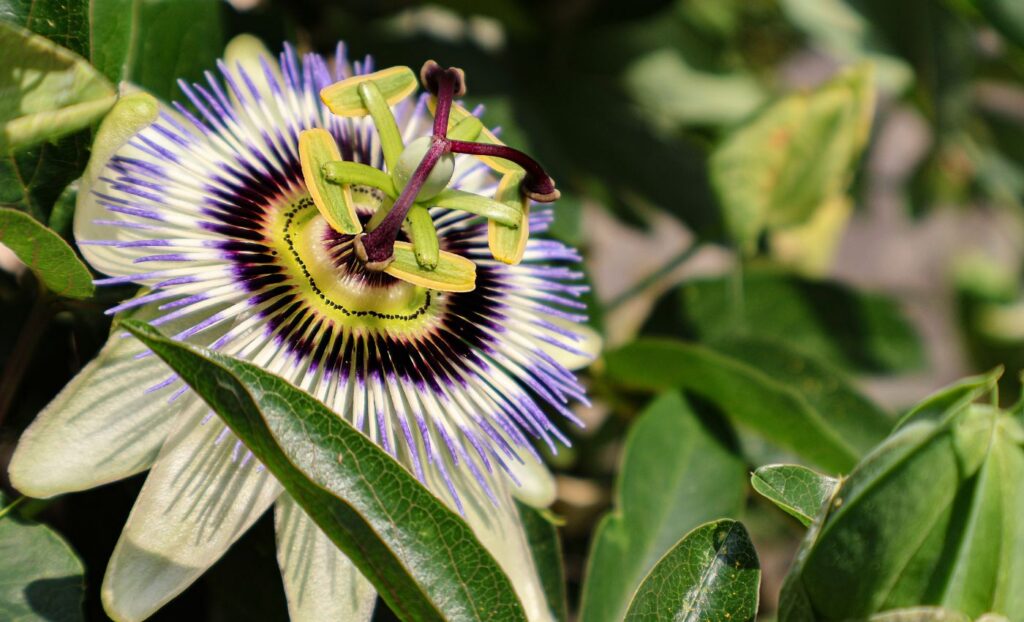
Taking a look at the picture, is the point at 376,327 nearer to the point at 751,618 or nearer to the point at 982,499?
the point at 751,618

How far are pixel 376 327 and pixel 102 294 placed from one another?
0.86 feet

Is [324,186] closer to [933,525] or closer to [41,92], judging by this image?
[41,92]

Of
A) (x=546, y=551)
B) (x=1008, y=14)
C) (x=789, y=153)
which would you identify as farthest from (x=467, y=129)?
(x=1008, y=14)

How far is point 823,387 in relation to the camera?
139 cm

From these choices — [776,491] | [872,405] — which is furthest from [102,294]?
[872,405]

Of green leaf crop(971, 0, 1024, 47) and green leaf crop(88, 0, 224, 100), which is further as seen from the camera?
green leaf crop(971, 0, 1024, 47)

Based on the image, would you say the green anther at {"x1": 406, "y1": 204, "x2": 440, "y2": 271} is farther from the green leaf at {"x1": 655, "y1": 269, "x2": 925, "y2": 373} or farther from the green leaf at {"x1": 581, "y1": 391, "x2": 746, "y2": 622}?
the green leaf at {"x1": 655, "y1": 269, "x2": 925, "y2": 373}

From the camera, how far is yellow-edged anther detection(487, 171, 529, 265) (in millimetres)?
1007

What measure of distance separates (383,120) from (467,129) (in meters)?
0.08

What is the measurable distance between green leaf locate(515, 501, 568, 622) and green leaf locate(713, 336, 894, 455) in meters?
0.41

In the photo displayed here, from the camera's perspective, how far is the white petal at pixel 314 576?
0.87 m

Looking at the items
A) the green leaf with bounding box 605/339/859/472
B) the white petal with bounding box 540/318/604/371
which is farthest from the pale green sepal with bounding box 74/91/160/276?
the green leaf with bounding box 605/339/859/472

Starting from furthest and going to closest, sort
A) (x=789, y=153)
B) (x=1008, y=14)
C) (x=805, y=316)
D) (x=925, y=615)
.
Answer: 1. (x=805, y=316)
2. (x=789, y=153)
3. (x=1008, y=14)
4. (x=925, y=615)

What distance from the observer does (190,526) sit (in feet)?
2.78
